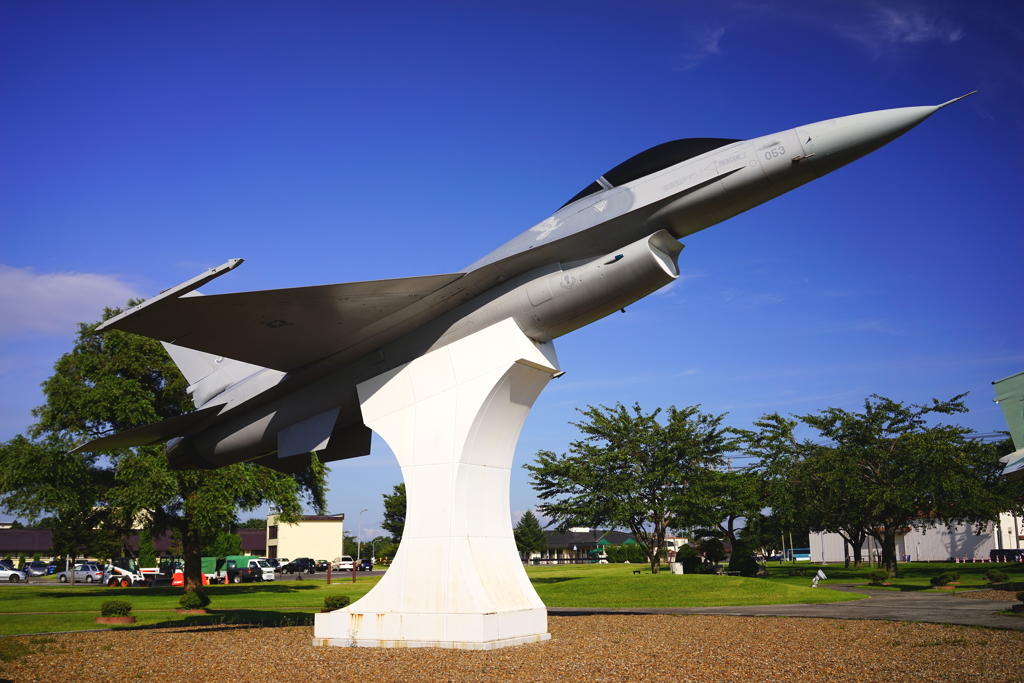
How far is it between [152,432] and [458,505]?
6.99 meters

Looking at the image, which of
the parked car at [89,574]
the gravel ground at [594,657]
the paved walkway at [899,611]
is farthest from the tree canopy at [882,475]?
the parked car at [89,574]

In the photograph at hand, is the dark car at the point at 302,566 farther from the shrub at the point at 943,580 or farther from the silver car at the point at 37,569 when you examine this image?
the shrub at the point at 943,580

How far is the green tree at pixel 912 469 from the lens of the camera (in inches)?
1223

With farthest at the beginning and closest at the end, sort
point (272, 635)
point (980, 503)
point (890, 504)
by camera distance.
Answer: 1. point (890, 504)
2. point (980, 503)
3. point (272, 635)

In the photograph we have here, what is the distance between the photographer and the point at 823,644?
1138 cm

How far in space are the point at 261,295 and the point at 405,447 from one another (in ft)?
11.4

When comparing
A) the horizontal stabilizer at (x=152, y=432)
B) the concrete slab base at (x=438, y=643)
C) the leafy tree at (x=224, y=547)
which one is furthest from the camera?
the leafy tree at (x=224, y=547)

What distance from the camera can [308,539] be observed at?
7575 centimetres

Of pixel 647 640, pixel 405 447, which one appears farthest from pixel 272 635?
pixel 647 640

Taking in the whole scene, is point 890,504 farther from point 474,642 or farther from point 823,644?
point 474,642

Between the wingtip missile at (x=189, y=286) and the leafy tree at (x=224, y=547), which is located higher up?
the wingtip missile at (x=189, y=286)

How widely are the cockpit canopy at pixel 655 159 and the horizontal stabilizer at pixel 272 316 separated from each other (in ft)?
9.46

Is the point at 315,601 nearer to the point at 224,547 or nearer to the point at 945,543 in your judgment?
the point at 224,547

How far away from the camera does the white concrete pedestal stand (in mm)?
11289
